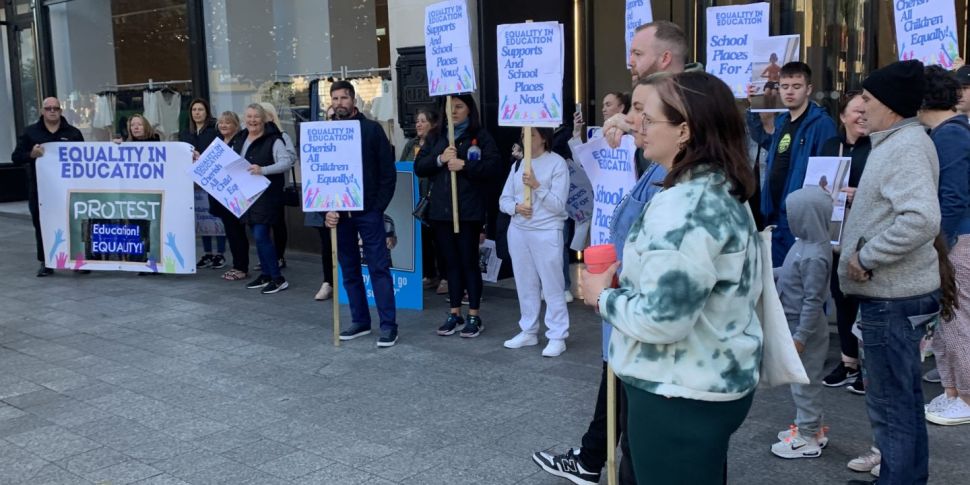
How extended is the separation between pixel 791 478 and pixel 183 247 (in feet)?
23.7

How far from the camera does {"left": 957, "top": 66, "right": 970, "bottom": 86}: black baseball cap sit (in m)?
4.88

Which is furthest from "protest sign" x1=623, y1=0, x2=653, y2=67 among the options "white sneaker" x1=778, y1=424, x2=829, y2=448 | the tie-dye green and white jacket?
the tie-dye green and white jacket

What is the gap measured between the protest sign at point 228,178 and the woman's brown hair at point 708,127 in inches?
265

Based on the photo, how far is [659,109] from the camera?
2.42m

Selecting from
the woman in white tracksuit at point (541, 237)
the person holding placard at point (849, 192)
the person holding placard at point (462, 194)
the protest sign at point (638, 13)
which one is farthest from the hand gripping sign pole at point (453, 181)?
the person holding placard at point (849, 192)

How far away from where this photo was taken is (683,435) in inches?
92.7

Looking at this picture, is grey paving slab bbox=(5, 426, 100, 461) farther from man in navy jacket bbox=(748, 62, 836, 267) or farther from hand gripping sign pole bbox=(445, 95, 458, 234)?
man in navy jacket bbox=(748, 62, 836, 267)

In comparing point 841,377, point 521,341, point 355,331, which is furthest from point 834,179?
point 355,331

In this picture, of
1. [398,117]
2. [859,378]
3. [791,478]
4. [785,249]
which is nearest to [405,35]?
[398,117]

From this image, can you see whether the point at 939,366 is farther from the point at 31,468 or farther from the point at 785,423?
the point at 31,468

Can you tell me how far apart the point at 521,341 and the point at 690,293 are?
4.25 metres

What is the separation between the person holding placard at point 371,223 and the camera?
21.4 ft

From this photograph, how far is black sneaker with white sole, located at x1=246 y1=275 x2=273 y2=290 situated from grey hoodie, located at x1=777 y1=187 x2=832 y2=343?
6.01m

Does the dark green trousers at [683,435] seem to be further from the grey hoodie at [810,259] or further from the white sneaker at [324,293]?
the white sneaker at [324,293]
